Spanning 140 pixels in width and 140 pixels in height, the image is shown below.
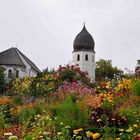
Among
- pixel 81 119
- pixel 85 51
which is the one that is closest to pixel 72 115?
pixel 81 119

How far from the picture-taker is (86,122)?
1039 centimetres

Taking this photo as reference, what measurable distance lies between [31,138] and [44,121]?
2727 mm

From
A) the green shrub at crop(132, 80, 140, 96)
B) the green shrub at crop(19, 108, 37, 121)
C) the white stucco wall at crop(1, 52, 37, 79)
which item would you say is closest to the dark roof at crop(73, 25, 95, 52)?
the white stucco wall at crop(1, 52, 37, 79)

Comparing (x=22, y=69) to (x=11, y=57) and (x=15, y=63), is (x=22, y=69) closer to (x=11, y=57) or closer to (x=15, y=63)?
(x=15, y=63)

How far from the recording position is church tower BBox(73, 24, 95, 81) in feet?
270

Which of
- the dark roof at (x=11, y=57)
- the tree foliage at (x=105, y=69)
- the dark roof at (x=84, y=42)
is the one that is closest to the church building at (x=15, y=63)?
the dark roof at (x=11, y=57)

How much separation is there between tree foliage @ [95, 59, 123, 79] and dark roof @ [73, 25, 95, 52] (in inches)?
117

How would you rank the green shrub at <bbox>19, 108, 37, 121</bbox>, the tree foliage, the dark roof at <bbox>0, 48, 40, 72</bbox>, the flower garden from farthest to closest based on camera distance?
1. the tree foliage
2. the dark roof at <bbox>0, 48, 40, 72</bbox>
3. the green shrub at <bbox>19, 108, 37, 121</bbox>
4. the flower garden

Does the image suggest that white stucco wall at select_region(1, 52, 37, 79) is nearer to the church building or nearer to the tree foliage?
the church building

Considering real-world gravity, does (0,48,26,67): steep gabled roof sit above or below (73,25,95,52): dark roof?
below

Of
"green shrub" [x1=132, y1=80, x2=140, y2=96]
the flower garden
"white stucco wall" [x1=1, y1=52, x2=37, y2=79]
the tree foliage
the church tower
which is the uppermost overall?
the church tower

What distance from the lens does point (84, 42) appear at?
8188 cm

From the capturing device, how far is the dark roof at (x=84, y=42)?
269ft

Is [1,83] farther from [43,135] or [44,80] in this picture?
[43,135]
